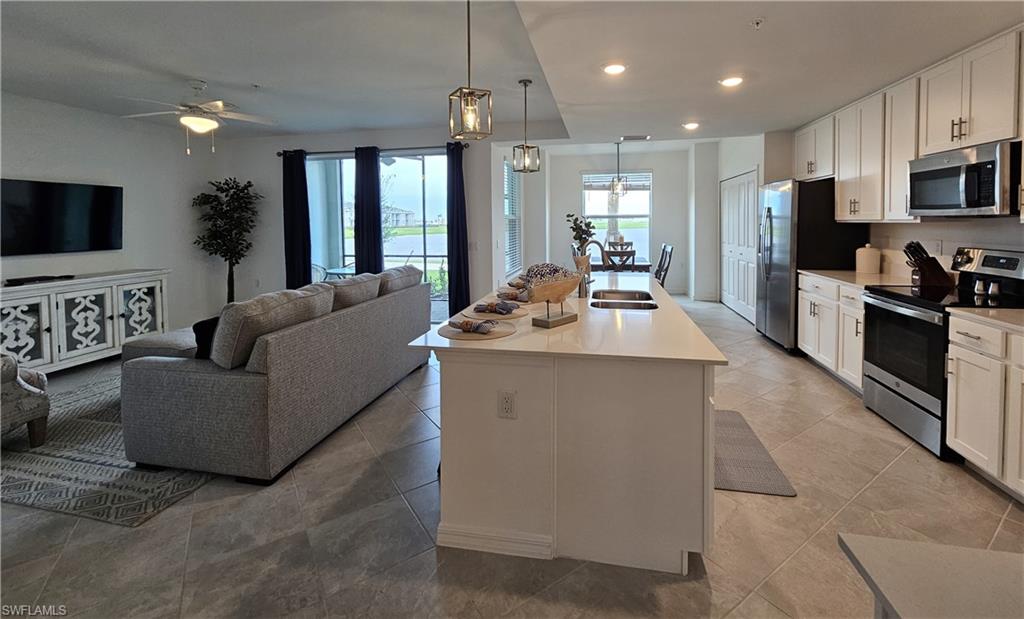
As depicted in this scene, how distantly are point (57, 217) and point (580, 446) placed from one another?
5641 mm

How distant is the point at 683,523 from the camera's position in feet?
6.61

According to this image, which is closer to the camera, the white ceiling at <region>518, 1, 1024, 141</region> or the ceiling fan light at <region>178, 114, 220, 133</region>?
the white ceiling at <region>518, 1, 1024, 141</region>

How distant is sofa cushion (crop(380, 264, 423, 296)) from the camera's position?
13.9ft

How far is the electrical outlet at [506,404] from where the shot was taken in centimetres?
210

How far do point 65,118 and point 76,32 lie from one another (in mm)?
2331

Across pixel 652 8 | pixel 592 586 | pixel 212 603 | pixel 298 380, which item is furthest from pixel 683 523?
pixel 652 8

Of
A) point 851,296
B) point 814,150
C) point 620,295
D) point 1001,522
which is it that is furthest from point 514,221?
point 1001,522

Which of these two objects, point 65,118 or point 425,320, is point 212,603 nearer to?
point 425,320

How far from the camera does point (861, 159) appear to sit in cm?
441

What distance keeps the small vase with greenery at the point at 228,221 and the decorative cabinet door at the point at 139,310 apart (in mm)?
1080

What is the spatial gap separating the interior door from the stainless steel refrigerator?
4.48 feet

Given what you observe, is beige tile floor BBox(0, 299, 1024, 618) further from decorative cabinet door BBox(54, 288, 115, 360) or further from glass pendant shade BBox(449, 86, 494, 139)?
decorative cabinet door BBox(54, 288, 115, 360)

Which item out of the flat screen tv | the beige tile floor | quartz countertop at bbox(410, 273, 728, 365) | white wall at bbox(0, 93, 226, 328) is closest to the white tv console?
the flat screen tv

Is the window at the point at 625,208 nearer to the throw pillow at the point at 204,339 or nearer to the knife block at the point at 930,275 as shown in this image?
the knife block at the point at 930,275
